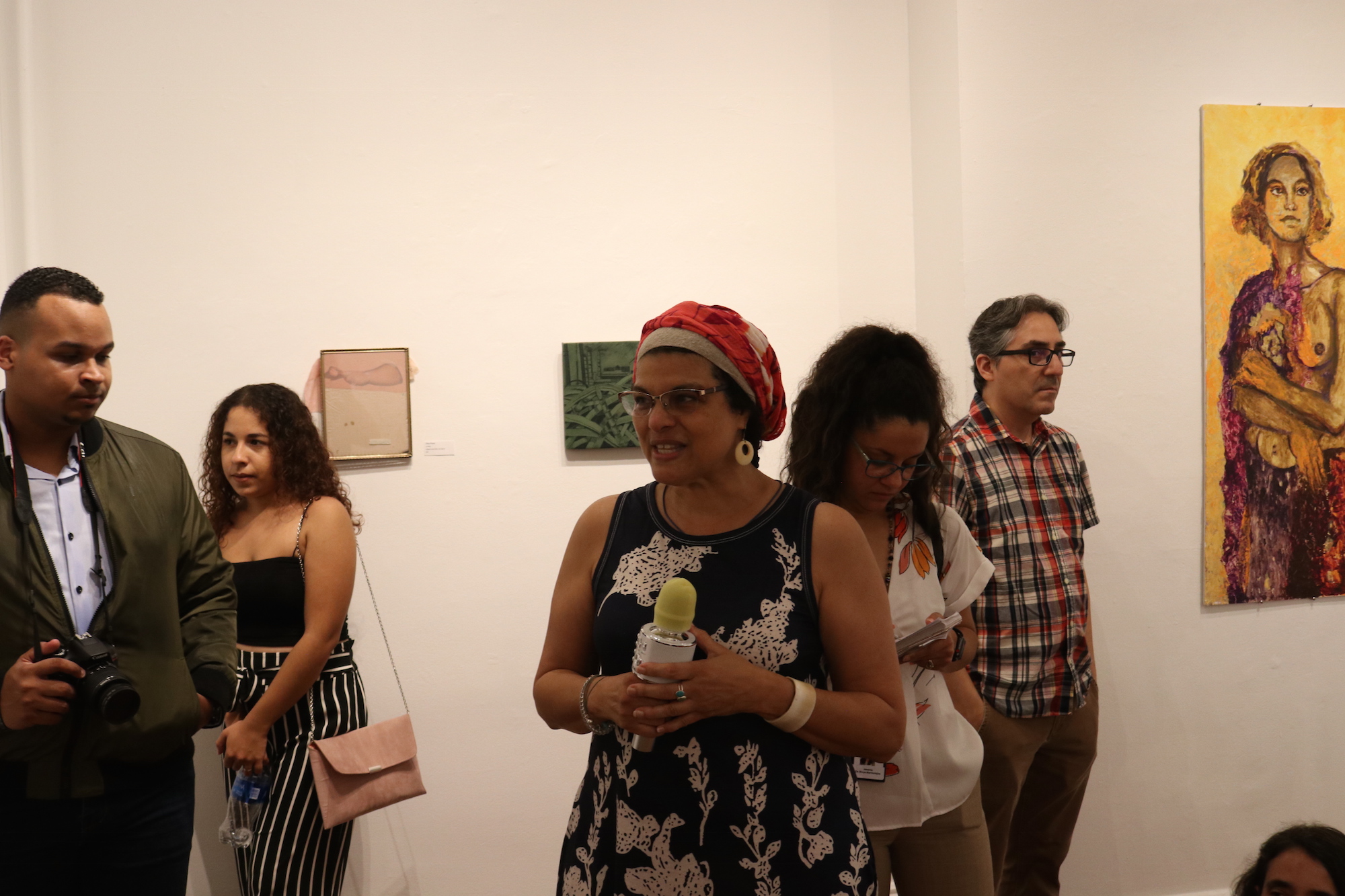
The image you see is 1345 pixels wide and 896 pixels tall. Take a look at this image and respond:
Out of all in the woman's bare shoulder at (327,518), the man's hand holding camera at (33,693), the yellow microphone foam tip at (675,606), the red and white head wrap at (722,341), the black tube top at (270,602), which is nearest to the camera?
the yellow microphone foam tip at (675,606)

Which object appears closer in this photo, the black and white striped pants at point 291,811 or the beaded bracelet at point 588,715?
the beaded bracelet at point 588,715

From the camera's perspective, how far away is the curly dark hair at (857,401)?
187 centimetres

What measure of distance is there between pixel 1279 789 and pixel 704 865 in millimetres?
3176

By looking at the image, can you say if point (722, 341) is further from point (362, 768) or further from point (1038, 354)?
point (362, 768)

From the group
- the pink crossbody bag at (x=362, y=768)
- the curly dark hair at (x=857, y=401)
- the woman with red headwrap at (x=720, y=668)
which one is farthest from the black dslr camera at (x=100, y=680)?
the curly dark hair at (x=857, y=401)

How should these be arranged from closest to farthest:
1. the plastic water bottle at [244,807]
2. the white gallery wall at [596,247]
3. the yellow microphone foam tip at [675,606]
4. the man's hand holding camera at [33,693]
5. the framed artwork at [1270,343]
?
the yellow microphone foam tip at [675,606], the man's hand holding camera at [33,693], the plastic water bottle at [244,807], the white gallery wall at [596,247], the framed artwork at [1270,343]

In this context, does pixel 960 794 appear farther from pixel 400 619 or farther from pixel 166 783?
pixel 400 619

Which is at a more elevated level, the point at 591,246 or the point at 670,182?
the point at 670,182

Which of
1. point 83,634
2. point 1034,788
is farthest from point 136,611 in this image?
point 1034,788

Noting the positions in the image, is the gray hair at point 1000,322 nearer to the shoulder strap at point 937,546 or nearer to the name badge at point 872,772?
the shoulder strap at point 937,546

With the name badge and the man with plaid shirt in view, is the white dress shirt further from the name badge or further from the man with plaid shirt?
the man with plaid shirt

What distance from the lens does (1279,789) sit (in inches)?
142

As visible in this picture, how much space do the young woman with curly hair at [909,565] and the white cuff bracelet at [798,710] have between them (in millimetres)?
419

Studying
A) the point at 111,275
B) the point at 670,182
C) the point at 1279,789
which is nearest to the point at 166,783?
the point at 111,275
